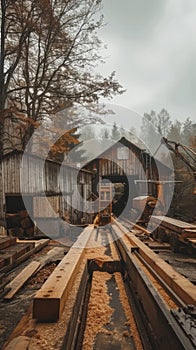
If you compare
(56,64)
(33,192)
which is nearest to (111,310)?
(33,192)

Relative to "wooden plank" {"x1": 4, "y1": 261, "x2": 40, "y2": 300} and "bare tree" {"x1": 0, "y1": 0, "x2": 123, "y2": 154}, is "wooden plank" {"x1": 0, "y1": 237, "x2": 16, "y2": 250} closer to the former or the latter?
"wooden plank" {"x1": 4, "y1": 261, "x2": 40, "y2": 300}

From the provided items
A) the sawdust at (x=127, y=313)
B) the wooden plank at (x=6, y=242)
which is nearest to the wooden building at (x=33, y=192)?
the wooden plank at (x=6, y=242)

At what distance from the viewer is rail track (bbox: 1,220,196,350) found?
1.78 m

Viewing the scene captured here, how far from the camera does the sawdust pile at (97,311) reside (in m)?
2.53

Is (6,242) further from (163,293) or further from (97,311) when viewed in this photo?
(163,293)

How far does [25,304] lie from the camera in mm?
3000

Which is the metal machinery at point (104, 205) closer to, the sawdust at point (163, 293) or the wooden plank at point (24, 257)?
the wooden plank at point (24, 257)

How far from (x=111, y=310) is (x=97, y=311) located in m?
0.18

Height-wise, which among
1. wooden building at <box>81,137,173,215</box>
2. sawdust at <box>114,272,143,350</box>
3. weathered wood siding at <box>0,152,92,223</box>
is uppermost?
wooden building at <box>81,137,173,215</box>

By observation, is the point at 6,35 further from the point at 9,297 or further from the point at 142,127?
the point at 142,127

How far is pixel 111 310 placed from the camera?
3.16 metres

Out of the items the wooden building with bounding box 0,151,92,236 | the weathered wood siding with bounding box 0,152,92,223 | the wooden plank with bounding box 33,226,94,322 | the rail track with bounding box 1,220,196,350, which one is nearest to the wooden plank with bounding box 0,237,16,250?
the rail track with bounding box 1,220,196,350

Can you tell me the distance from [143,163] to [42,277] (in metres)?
20.5

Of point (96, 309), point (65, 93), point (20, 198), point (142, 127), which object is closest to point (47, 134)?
point (65, 93)
